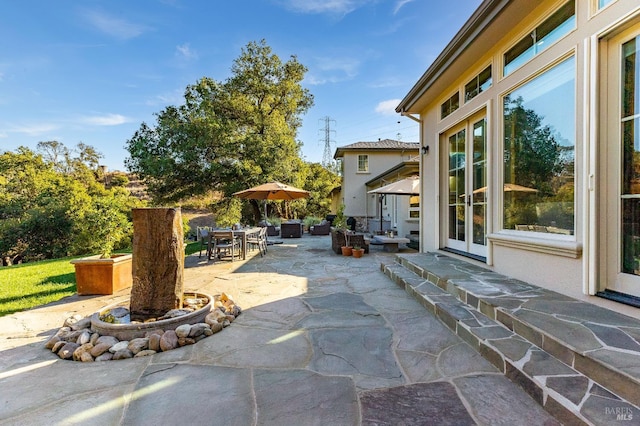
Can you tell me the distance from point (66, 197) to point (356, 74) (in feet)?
49.3

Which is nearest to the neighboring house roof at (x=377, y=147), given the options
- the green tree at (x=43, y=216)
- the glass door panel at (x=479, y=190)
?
the green tree at (x=43, y=216)

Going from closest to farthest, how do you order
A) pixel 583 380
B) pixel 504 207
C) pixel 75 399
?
1. pixel 583 380
2. pixel 75 399
3. pixel 504 207

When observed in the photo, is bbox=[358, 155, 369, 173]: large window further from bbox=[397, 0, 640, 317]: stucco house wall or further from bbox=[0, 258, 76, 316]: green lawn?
bbox=[0, 258, 76, 316]: green lawn

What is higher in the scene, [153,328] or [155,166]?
[155,166]

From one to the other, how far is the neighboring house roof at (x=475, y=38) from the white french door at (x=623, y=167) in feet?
4.19

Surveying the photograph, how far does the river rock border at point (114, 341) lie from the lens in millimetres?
2721

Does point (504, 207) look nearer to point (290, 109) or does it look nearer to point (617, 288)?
point (617, 288)

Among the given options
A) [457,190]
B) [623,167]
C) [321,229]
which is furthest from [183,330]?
[321,229]

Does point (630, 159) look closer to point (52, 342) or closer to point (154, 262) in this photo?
point (154, 262)

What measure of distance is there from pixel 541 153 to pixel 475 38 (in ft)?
6.30

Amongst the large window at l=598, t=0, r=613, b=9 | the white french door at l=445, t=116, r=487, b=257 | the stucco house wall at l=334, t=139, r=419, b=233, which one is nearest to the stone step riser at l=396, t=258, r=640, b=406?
the white french door at l=445, t=116, r=487, b=257

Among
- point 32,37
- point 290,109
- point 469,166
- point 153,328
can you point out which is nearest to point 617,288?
point 469,166

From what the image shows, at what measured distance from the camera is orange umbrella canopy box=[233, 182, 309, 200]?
9.33m

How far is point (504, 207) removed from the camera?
4.30 metres
